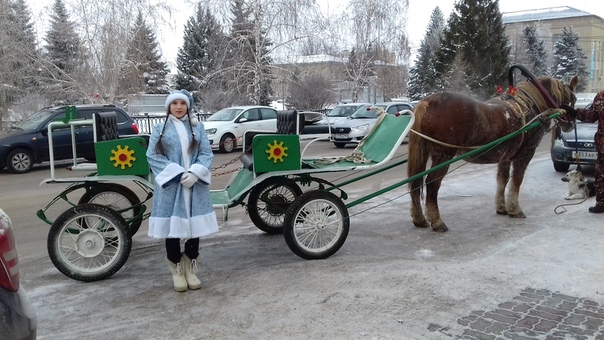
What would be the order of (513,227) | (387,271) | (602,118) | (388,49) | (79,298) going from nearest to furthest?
1. (79,298)
2. (387,271)
3. (513,227)
4. (602,118)
5. (388,49)

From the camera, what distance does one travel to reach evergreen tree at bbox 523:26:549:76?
53.5 m

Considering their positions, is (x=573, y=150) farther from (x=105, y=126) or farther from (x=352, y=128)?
(x=105, y=126)

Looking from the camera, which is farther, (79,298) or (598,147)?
(598,147)

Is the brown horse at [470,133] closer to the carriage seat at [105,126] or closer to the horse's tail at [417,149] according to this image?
the horse's tail at [417,149]

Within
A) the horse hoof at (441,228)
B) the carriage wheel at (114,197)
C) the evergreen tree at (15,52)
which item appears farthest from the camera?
the evergreen tree at (15,52)

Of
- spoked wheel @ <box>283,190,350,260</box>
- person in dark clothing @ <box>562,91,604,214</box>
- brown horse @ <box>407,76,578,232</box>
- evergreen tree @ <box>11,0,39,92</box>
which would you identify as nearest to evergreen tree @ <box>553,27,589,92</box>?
evergreen tree @ <box>11,0,39,92</box>

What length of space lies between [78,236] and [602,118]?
6.75m

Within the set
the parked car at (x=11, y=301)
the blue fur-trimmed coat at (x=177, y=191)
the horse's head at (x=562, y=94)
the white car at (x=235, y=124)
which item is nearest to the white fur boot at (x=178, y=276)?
the blue fur-trimmed coat at (x=177, y=191)

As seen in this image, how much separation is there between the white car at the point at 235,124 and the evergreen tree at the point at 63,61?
1026 cm

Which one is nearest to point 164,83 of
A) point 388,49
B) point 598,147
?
point 388,49

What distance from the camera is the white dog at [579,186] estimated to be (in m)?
7.95

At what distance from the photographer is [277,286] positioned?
4691 mm

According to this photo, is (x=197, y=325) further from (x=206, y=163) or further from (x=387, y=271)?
(x=387, y=271)

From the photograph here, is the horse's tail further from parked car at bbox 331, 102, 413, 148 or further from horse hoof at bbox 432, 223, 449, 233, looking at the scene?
parked car at bbox 331, 102, 413, 148
